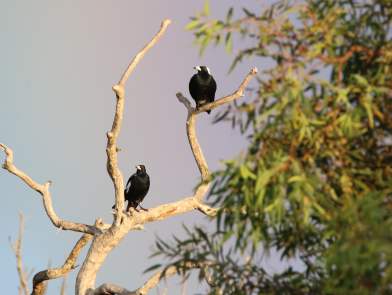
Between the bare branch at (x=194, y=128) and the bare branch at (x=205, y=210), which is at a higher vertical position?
the bare branch at (x=194, y=128)

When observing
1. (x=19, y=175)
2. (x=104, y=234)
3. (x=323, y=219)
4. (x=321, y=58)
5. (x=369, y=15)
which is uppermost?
(x=19, y=175)

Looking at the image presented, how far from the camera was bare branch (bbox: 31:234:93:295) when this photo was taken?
12609mm

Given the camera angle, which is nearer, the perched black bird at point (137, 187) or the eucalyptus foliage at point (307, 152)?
the eucalyptus foliage at point (307, 152)

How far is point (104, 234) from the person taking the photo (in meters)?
11.3

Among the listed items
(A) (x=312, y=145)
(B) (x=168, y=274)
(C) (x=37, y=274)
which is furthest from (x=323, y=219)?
(C) (x=37, y=274)

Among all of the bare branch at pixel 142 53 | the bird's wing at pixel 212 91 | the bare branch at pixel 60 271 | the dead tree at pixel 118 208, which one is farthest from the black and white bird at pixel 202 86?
the bare branch at pixel 60 271

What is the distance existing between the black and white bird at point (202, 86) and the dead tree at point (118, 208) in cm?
157

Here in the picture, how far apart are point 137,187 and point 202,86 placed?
2138 millimetres

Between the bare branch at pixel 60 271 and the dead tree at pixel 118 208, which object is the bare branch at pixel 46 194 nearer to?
the dead tree at pixel 118 208

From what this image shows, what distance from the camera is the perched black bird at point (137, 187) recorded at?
515 inches

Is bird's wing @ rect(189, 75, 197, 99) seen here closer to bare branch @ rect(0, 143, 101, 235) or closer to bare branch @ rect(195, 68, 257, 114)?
bare branch @ rect(195, 68, 257, 114)

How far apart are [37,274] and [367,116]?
25.5 feet

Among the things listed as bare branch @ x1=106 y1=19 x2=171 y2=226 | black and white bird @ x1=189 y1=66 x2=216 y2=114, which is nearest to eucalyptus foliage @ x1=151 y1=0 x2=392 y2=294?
bare branch @ x1=106 y1=19 x2=171 y2=226

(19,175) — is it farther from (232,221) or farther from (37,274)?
(232,221)
